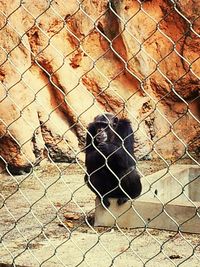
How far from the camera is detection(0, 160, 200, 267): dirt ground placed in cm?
316

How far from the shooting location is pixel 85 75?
8.30 m

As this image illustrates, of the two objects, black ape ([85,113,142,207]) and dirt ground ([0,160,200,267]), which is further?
black ape ([85,113,142,207])

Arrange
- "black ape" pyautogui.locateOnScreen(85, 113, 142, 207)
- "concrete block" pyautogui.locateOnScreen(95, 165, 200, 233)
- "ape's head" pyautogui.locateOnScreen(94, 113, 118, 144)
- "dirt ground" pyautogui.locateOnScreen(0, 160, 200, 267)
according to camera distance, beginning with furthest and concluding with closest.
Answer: "ape's head" pyautogui.locateOnScreen(94, 113, 118, 144), "black ape" pyautogui.locateOnScreen(85, 113, 142, 207), "concrete block" pyautogui.locateOnScreen(95, 165, 200, 233), "dirt ground" pyautogui.locateOnScreen(0, 160, 200, 267)

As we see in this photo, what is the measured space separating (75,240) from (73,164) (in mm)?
3820

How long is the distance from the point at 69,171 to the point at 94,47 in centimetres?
210

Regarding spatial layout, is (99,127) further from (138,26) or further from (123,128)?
(138,26)

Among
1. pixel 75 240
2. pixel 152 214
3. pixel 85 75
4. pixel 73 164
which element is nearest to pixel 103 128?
pixel 152 214

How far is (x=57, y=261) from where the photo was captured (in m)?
3.21

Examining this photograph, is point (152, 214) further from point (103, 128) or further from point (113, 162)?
point (103, 128)

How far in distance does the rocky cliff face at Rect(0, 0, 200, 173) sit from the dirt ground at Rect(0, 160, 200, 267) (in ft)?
4.97

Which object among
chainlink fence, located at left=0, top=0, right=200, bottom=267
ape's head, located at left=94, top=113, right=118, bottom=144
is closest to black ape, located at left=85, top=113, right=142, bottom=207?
ape's head, located at left=94, top=113, right=118, bottom=144

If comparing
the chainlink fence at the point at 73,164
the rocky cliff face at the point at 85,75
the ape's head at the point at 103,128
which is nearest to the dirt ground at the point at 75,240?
the chainlink fence at the point at 73,164

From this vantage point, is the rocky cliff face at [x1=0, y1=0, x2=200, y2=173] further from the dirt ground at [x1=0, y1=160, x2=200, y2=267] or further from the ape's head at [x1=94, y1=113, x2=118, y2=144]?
the ape's head at [x1=94, y1=113, x2=118, y2=144]

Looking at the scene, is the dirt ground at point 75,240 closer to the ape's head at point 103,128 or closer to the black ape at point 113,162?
the black ape at point 113,162
